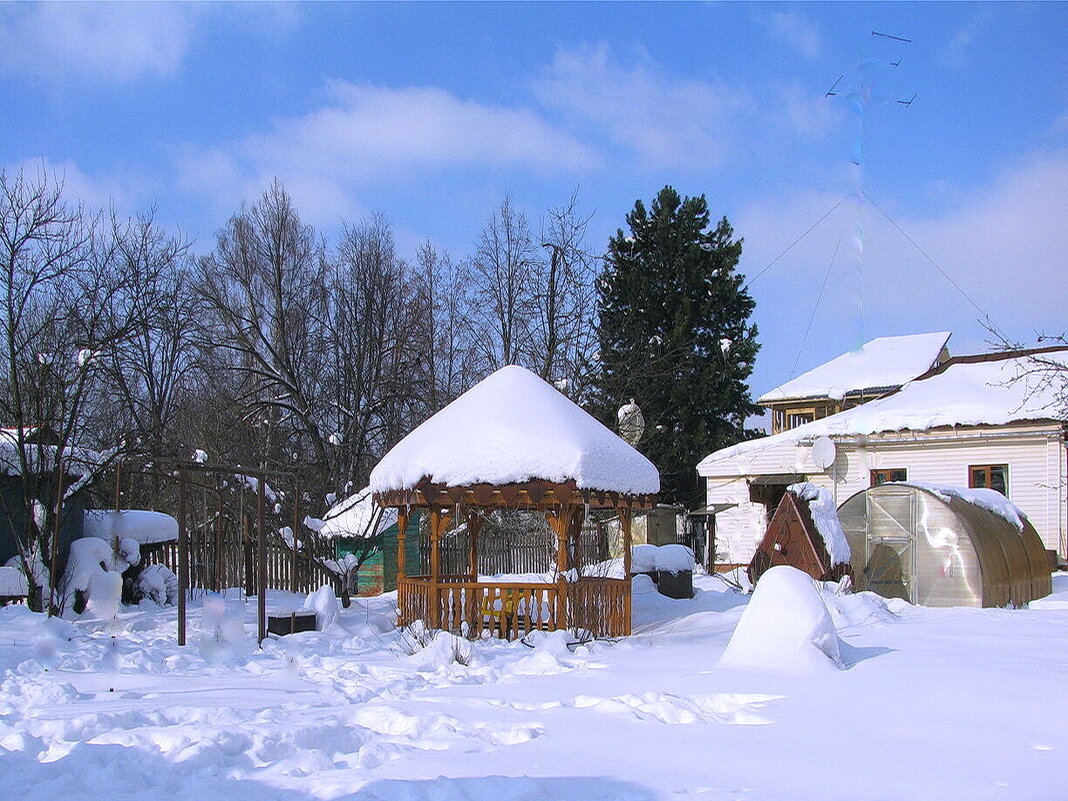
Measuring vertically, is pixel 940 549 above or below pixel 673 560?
above

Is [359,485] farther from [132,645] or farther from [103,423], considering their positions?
[132,645]

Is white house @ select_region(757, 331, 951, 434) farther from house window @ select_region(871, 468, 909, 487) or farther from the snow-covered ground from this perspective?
the snow-covered ground

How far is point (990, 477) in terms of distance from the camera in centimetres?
2489

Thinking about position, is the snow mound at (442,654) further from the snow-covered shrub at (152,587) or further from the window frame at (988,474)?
the window frame at (988,474)

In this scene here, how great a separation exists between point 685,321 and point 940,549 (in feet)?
70.2

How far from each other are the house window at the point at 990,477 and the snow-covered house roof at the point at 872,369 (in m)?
9.09

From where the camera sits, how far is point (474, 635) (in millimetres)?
13953

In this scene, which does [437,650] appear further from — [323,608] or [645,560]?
[645,560]

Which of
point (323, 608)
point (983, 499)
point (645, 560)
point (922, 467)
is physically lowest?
point (323, 608)

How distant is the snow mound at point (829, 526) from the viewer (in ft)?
59.4

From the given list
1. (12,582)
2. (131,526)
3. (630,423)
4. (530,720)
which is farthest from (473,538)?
(630,423)

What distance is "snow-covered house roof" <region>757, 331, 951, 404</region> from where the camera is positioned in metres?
35.0

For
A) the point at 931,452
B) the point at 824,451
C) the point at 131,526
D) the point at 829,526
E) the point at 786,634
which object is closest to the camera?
the point at 786,634

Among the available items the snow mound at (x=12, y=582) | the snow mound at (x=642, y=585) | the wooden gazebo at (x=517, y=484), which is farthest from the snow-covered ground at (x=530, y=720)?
the snow mound at (x=642, y=585)
